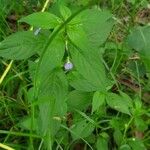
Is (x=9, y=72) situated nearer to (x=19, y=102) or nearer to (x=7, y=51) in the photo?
(x=19, y=102)

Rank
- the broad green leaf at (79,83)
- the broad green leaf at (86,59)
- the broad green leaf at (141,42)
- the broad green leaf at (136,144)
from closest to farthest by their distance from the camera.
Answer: the broad green leaf at (86,59), the broad green leaf at (79,83), the broad green leaf at (136,144), the broad green leaf at (141,42)

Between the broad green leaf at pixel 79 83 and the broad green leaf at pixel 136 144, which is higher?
the broad green leaf at pixel 79 83

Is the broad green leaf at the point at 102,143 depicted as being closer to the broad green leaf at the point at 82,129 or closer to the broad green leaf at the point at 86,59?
the broad green leaf at the point at 82,129

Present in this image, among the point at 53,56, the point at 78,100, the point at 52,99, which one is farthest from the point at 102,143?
the point at 53,56

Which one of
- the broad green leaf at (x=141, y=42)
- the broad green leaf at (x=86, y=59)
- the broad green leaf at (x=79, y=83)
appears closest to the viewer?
the broad green leaf at (x=86, y=59)

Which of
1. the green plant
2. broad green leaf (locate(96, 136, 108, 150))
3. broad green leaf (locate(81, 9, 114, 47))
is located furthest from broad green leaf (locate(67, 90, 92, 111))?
broad green leaf (locate(81, 9, 114, 47))

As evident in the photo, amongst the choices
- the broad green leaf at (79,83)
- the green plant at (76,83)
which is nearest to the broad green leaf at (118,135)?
the green plant at (76,83)

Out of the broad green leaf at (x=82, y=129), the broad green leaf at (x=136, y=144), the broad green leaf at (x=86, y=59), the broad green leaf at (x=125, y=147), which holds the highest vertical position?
the broad green leaf at (x=86, y=59)

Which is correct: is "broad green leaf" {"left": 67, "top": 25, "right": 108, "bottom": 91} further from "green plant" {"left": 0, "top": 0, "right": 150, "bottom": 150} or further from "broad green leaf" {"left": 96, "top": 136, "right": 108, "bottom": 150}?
"broad green leaf" {"left": 96, "top": 136, "right": 108, "bottom": 150}

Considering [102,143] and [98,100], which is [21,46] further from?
[102,143]
